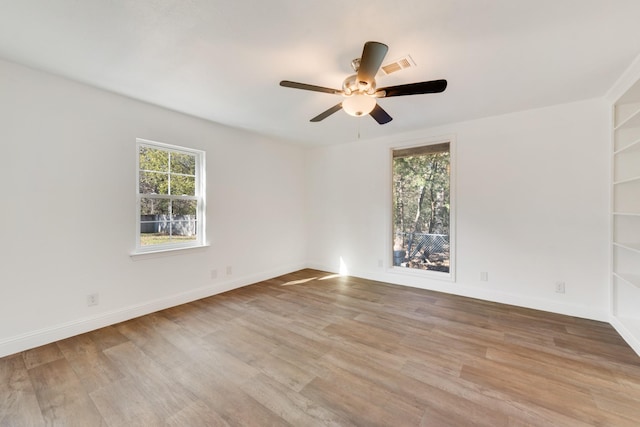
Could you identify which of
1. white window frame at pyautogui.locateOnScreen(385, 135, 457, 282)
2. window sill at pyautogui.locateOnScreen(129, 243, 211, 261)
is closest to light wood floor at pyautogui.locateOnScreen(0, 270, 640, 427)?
window sill at pyautogui.locateOnScreen(129, 243, 211, 261)

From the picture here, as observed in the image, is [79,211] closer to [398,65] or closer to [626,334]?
[398,65]

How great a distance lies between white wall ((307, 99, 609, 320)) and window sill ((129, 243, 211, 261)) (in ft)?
9.91

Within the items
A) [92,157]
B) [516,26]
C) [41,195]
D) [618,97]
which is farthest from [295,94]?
[618,97]

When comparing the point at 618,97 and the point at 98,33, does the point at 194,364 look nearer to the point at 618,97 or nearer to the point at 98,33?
the point at 98,33

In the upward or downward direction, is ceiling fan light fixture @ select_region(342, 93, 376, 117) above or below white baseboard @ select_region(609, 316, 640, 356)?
above

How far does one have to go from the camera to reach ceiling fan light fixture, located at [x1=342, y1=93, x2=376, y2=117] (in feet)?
6.77

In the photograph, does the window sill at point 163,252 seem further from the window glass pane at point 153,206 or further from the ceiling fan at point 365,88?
the ceiling fan at point 365,88

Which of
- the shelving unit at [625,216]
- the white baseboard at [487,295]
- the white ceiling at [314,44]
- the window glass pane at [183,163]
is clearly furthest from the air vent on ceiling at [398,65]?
the white baseboard at [487,295]

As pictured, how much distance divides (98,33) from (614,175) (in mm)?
4804

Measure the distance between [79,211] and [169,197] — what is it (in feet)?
2.98

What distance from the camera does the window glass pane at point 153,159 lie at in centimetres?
317

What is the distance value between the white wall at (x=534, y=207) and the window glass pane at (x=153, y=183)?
3.37 m

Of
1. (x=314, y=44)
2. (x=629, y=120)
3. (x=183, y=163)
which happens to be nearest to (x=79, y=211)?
(x=183, y=163)

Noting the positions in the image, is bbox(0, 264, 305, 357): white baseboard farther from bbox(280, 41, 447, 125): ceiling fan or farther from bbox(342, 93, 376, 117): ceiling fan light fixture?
bbox(342, 93, 376, 117): ceiling fan light fixture
